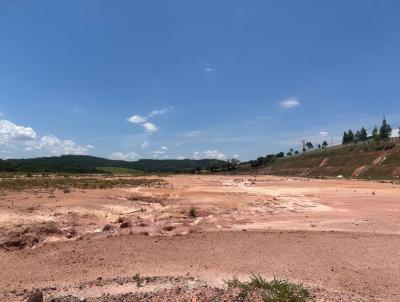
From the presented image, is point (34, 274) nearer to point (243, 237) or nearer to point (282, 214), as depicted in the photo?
point (243, 237)

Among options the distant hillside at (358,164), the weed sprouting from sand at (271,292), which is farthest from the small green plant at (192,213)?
the distant hillside at (358,164)

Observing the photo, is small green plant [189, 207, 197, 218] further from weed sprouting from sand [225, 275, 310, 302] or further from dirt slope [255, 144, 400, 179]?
dirt slope [255, 144, 400, 179]

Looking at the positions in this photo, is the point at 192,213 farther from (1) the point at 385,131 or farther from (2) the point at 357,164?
(1) the point at 385,131

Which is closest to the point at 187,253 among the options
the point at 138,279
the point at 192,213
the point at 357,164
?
the point at 138,279

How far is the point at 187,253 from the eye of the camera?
Result: 1390 centimetres

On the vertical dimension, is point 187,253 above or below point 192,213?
below

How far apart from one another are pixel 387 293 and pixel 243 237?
23.7 ft

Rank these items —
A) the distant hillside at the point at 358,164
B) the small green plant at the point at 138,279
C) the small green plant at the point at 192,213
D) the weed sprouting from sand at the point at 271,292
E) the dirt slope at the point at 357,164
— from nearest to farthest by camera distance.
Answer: the weed sprouting from sand at the point at 271,292 < the small green plant at the point at 138,279 < the small green plant at the point at 192,213 < the dirt slope at the point at 357,164 < the distant hillside at the point at 358,164

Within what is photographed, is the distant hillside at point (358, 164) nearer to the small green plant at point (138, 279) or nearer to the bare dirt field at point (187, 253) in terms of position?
the bare dirt field at point (187, 253)

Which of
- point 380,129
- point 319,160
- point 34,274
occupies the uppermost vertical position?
point 380,129

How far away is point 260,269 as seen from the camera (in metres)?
11.8

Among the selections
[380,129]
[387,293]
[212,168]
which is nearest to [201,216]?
[387,293]

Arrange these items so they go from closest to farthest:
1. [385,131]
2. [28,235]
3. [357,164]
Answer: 1. [28,235]
2. [357,164]
3. [385,131]

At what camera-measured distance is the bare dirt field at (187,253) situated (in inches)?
397
